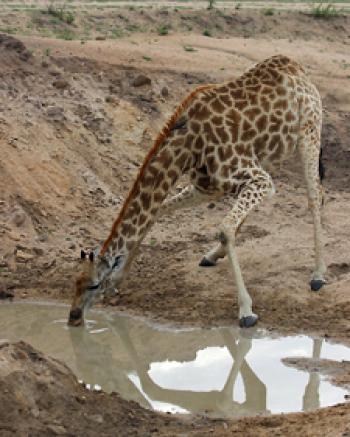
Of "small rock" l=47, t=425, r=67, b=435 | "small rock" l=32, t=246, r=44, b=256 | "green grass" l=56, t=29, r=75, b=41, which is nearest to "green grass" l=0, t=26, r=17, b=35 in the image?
"green grass" l=56, t=29, r=75, b=41

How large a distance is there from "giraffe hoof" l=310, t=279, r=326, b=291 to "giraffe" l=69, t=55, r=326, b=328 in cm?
1

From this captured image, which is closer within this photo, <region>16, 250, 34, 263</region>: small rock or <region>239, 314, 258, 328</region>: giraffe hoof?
<region>239, 314, 258, 328</region>: giraffe hoof

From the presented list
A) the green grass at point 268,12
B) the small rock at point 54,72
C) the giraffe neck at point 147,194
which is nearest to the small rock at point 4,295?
the giraffe neck at point 147,194

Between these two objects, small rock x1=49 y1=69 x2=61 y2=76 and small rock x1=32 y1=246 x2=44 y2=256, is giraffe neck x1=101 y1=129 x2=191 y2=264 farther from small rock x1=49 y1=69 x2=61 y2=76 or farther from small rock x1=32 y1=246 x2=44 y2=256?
small rock x1=49 y1=69 x2=61 y2=76

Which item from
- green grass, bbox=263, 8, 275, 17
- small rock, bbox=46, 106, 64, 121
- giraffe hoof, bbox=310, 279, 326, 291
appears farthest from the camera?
green grass, bbox=263, 8, 275, 17

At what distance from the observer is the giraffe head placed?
1123 centimetres

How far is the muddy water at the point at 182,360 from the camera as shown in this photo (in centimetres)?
957

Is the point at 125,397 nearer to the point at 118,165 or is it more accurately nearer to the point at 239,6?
the point at 118,165

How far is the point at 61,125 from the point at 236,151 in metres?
4.43

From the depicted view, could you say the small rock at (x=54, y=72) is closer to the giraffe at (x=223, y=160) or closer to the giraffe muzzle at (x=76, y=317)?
the giraffe at (x=223, y=160)

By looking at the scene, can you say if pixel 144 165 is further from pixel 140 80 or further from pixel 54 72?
pixel 140 80

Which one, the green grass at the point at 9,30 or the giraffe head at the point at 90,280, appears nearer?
the giraffe head at the point at 90,280

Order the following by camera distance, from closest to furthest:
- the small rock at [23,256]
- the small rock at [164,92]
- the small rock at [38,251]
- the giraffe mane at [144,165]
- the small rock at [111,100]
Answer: the giraffe mane at [144,165], the small rock at [23,256], the small rock at [38,251], the small rock at [111,100], the small rock at [164,92]

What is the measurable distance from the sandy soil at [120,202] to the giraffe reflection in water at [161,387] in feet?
1.64
